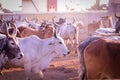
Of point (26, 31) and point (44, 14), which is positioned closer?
point (26, 31)

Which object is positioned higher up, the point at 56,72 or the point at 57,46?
the point at 57,46

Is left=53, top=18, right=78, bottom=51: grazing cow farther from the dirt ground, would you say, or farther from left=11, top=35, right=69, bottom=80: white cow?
left=11, top=35, right=69, bottom=80: white cow

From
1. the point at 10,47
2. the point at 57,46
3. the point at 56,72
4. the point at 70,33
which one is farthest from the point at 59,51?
the point at 70,33

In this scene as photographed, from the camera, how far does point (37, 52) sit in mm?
9156

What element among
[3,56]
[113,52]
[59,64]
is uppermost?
[113,52]

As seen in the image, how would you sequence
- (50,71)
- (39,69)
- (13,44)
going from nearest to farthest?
(13,44) < (39,69) < (50,71)

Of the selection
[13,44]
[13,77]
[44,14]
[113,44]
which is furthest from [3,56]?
[44,14]

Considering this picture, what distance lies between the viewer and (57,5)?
101ft

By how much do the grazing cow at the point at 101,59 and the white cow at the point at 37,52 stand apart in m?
2.67

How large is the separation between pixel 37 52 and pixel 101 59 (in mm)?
3229

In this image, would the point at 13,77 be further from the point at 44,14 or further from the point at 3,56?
the point at 44,14

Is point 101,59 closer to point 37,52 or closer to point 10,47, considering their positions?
point 10,47

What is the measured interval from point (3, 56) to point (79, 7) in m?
23.1

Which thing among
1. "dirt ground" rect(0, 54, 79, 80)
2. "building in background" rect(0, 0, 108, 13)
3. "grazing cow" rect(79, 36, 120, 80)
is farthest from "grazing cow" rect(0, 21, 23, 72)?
"building in background" rect(0, 0, 108, 13)
